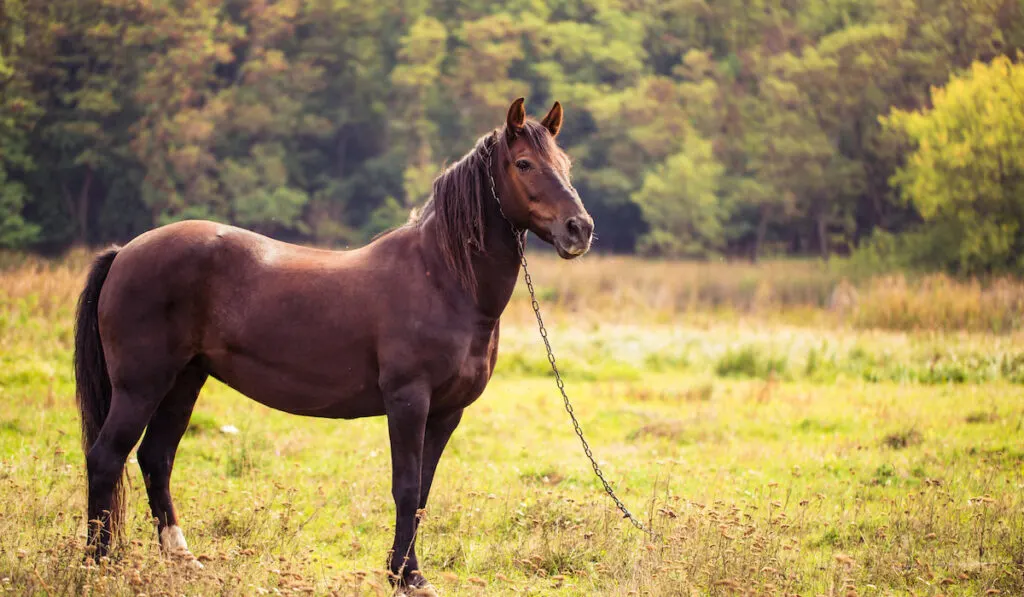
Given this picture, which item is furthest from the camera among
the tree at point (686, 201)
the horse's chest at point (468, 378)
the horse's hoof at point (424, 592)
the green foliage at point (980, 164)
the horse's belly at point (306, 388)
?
the tree at point (686, 201)

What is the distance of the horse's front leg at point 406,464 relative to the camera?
4883mm

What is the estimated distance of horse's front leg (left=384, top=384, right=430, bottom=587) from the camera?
4883 mm

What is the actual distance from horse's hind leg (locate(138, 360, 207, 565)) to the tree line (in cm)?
2612

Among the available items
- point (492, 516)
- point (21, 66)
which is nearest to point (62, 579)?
point (492, 516)

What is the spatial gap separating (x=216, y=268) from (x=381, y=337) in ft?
3.48

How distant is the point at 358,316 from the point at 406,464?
2.70 feet

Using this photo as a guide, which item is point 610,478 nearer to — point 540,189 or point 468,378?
point 468,378

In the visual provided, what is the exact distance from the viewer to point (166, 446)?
5.55 meters

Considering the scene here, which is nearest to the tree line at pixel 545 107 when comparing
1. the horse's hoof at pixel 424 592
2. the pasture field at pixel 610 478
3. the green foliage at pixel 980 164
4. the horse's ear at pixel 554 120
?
the green foliage at pixel 980 164

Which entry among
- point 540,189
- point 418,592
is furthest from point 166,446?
point 540,189

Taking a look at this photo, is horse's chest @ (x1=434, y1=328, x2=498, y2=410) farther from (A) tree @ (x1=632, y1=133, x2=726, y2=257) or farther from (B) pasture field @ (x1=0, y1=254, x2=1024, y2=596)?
(A) tree @ (x1=632, y1=133, x2=726, y2=257)

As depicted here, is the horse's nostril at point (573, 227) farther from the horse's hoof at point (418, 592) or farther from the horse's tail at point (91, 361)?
the horse's tail at point (91, 361)

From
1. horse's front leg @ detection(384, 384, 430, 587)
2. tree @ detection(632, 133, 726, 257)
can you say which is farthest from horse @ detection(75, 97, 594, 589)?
tree @ detection(632, 133, 726, 257)

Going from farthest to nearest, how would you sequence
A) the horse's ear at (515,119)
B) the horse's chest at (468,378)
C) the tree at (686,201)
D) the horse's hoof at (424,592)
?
the tree at (686,201) < the horse's chest at (468,378) < the horse's ear at (515,119) < the horse's hoof at (424,592)
